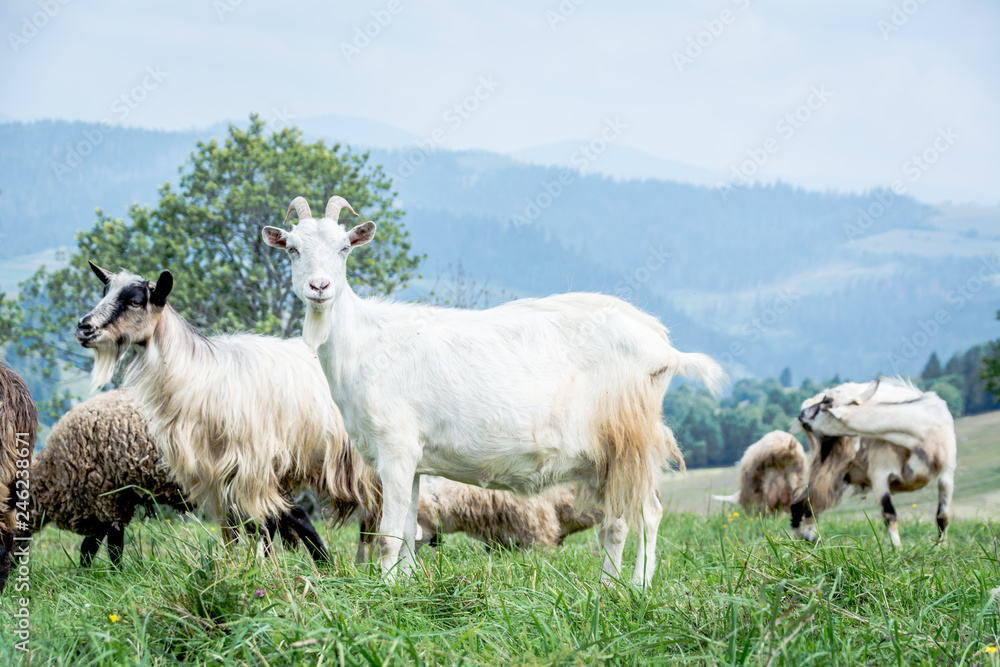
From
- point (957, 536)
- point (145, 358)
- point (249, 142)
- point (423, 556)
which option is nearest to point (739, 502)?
point (957, 536)

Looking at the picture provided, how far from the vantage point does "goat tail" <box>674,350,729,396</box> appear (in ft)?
16.3

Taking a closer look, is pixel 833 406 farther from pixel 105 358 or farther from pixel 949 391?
pixel 949 391

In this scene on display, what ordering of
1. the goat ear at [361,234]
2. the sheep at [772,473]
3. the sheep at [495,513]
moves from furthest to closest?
the sheep at [772,473] < the sheep at [495,513] < the goat ear at [361,234]

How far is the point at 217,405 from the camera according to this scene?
5340 millimetres

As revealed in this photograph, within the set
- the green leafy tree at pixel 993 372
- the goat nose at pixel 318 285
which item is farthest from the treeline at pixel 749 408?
the goat nose at pixel 318 285

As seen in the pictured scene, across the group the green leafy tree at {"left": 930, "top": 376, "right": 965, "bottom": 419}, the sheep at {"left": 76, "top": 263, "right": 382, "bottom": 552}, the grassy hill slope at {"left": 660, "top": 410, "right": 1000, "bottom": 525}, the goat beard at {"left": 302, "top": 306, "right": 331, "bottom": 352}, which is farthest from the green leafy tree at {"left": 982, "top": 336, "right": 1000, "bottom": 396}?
the goat beard at {"left": 302, "top": 306, "right": 331, "bottom": 352}

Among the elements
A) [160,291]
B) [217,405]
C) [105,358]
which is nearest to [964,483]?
[217,405]

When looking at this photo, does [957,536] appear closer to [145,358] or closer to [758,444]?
[758,444]

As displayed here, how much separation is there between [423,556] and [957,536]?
5.99 m

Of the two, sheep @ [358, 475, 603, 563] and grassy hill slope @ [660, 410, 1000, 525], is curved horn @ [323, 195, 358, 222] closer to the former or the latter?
sheep @ [358, 475, 603, 563]

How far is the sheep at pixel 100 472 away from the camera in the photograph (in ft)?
20.0

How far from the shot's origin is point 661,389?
193 inches

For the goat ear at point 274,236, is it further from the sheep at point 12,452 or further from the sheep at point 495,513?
the sheep at point 495,513

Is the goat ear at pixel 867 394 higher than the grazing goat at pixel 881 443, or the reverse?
the goat ear at pixel 867 394
